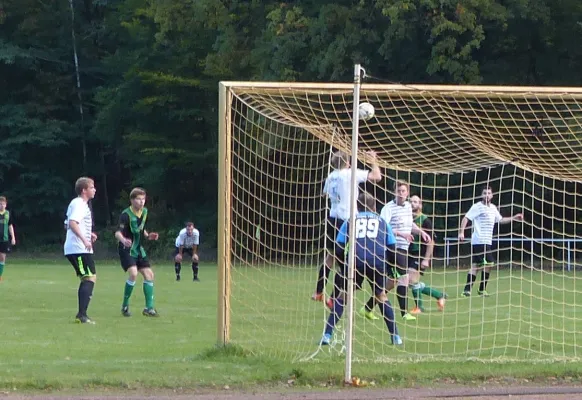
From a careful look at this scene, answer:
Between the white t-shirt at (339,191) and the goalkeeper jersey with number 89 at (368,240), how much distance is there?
0.63 m

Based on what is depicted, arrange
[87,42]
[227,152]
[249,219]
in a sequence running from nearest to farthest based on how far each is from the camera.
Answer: [227,152], [249,219], [87,42]

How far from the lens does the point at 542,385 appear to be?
9.37 m

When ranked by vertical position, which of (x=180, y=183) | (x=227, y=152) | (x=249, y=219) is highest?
(x=227, y=152)

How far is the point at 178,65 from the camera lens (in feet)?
153

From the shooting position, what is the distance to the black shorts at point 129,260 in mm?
14578

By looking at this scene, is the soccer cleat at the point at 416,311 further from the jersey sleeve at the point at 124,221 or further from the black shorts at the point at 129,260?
the jersey sleeve at the point at 124,221

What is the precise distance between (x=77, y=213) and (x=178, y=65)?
33642 mm

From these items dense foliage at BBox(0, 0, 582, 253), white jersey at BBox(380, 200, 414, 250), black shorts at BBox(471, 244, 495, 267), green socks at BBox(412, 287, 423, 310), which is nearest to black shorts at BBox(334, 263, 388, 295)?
white jersey at BBox(380, 200, 414, 250)

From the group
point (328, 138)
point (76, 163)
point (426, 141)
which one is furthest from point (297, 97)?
point (76, 163)

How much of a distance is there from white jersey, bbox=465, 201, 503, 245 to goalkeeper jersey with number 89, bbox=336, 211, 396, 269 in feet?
25.1

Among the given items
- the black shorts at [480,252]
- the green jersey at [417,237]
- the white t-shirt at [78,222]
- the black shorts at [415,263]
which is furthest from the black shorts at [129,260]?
the black shorts at [480,252]

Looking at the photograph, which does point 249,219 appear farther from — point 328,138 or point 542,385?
point 542,385

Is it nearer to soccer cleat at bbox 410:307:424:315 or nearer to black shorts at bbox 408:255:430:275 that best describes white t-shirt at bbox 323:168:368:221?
soccer cleat at bbox 410:307:424:315

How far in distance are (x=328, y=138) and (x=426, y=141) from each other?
854 centimetres
